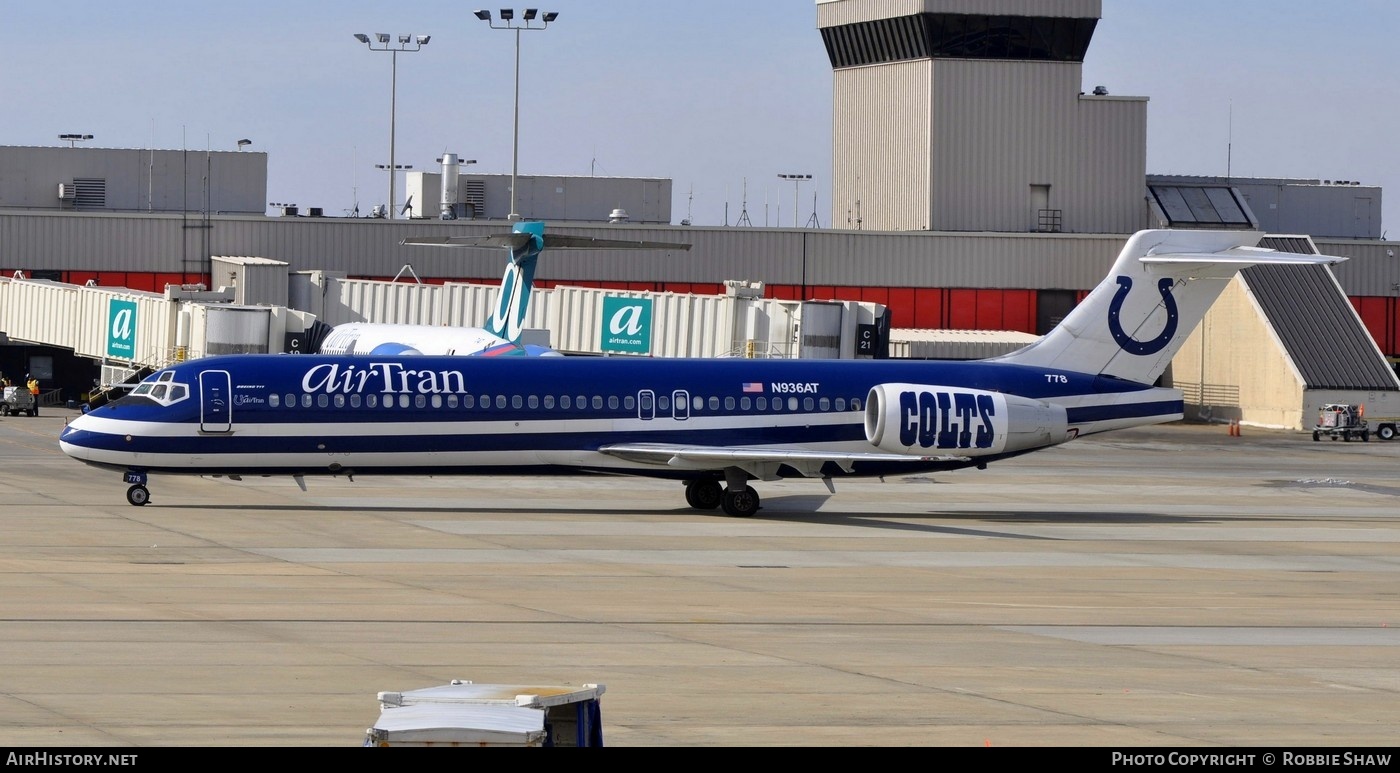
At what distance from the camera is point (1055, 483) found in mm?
49531

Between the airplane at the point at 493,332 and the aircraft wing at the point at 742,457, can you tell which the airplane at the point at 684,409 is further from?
the airplane at the point at 493,332

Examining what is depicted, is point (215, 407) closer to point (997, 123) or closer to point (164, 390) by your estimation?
point (164, 390)

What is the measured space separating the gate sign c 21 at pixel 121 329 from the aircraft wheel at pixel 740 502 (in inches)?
1584

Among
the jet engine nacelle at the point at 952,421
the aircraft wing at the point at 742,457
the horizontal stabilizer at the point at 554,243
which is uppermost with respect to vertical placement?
the horizontal stabilizer at the point at 554,243

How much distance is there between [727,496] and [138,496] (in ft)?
39.4

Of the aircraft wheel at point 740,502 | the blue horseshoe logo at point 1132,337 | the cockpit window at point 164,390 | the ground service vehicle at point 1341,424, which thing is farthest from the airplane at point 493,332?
the ground service vehicle at point 1341,424

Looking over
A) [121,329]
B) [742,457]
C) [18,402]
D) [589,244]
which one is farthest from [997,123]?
[742,457]

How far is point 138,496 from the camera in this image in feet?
119

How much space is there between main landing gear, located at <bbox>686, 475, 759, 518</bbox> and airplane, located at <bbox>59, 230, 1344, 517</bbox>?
0.15 feet

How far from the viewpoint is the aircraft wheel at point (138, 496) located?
36.3m

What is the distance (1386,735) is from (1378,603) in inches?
421

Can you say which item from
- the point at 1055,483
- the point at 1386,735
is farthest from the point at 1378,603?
the point at 1055,483

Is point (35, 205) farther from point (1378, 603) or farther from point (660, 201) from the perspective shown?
point (1378, 603)

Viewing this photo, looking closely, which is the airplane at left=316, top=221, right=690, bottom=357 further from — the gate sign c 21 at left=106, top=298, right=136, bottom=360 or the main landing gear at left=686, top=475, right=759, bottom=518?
the main landing gear at left=686, top=475, right=759, bottom=518
